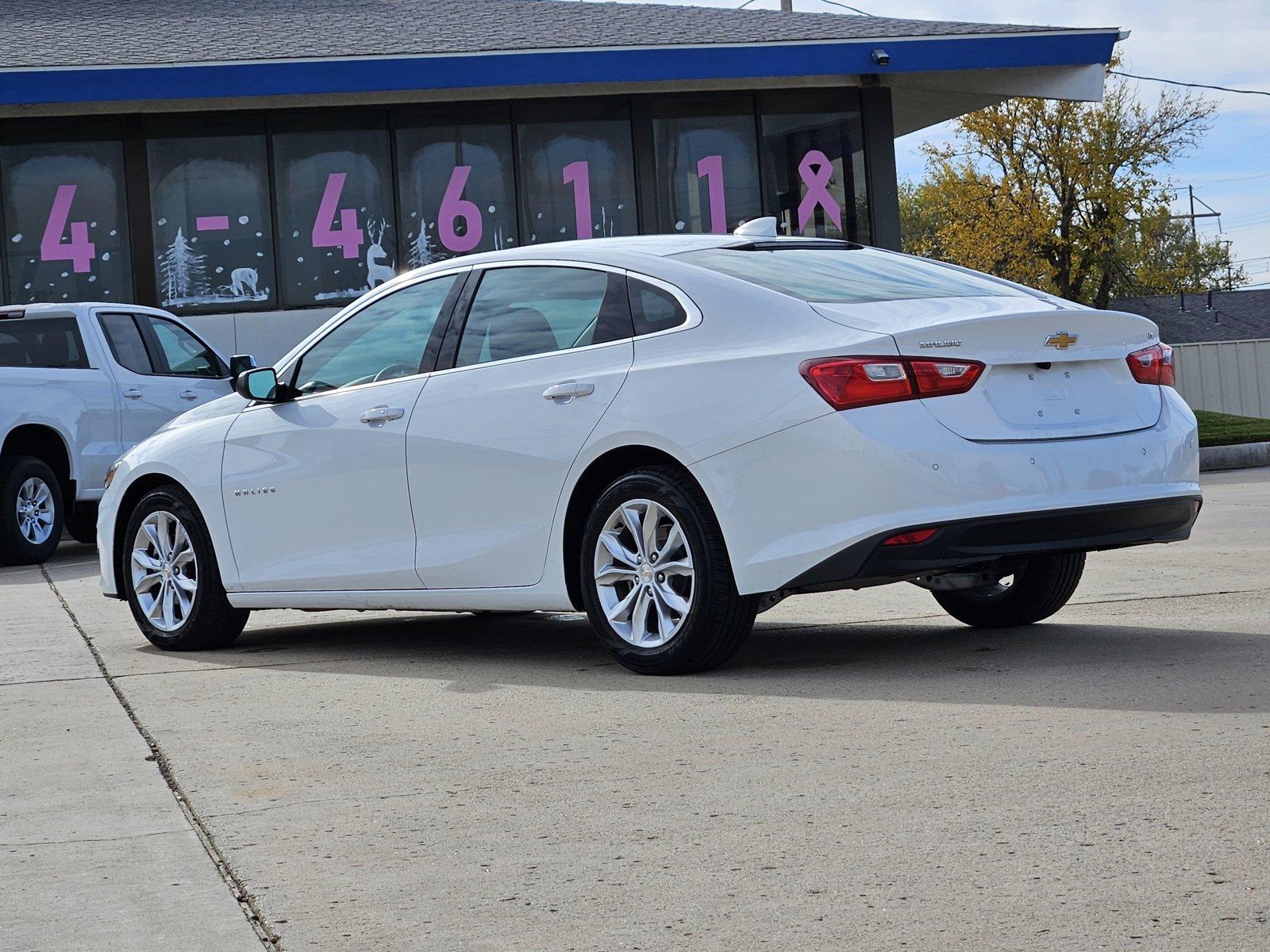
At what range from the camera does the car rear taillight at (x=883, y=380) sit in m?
5.78

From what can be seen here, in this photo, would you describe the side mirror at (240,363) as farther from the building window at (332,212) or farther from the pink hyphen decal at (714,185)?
the pink hyphen decal at (714,185)

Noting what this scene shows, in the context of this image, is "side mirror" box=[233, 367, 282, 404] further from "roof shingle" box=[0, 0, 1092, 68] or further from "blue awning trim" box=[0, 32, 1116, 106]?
"roof shingle" box=[0, 0, 1092, 68]

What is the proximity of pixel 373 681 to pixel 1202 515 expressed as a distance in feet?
24.5

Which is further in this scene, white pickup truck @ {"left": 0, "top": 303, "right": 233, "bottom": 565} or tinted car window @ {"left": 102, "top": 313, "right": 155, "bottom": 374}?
tinted car window @ {"left": 102, "top": 313, "right": 155, "bottom": 374}

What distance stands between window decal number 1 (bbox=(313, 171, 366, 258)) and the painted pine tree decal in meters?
1.36

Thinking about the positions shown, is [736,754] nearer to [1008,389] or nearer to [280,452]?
[1008,389]

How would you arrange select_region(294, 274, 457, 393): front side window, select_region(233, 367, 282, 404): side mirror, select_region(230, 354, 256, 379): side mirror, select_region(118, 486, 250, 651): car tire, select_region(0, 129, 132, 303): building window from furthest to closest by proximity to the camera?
select_region(0, 129, 132, 303): building window < select_region(230, 354, 256, 379): side mirror < select_region(118, 486, 250, 651): car tire < select_region(233, 367, 282, 404): side mirror < select_region(294, 274, 457, 393): front side window

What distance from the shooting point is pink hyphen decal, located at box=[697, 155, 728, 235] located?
71.3 feet

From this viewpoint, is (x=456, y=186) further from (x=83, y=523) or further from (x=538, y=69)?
(x=83, y=523)

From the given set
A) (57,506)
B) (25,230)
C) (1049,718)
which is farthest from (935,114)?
(1049,718)

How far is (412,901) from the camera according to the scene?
3.66 m

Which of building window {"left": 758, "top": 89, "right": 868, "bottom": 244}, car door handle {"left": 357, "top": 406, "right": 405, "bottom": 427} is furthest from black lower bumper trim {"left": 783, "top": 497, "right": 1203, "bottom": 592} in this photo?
building window {"left": 758, "top": 89, "right": 868, "bottom": 244}

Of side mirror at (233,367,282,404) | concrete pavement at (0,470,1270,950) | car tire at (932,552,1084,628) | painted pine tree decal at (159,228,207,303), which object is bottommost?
concrete pavement at (0,470,1270,950)

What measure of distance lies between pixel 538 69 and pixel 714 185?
9.60 feet
